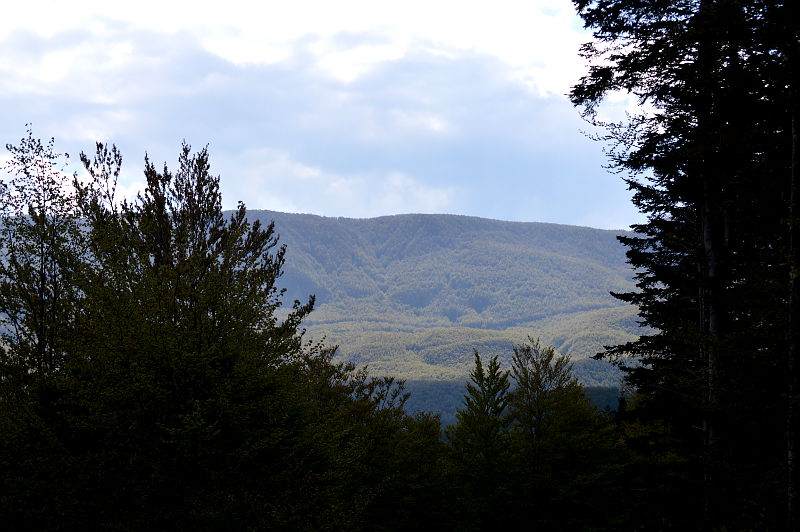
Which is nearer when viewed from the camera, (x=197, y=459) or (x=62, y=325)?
(x=197, y=459)

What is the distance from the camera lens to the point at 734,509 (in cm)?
1477

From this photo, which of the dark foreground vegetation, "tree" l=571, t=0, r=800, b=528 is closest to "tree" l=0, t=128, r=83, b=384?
the dark foreground vegetation

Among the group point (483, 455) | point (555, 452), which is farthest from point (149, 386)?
point (555, 452)

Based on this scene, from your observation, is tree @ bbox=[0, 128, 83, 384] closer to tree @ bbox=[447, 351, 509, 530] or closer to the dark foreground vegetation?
the dark foreground vegetation

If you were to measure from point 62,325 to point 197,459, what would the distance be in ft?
14.5

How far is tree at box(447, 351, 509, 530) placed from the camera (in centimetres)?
2328

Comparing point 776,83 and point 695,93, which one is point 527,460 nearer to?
point 695,93

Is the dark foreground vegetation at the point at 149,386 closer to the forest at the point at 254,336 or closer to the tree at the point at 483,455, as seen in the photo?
the forest at the point at 254,336

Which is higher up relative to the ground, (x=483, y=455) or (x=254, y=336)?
(x=254, y=336)

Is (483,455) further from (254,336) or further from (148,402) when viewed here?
(148,402)

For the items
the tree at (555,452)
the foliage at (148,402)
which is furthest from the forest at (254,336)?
the tree at (555,452)

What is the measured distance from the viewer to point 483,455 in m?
24.5

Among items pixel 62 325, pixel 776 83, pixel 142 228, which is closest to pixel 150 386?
pixel 62 325

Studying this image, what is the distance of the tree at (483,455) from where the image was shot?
76.4ft
